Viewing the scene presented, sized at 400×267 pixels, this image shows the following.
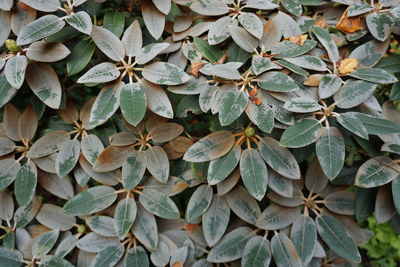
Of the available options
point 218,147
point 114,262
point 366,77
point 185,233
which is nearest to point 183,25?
point 218,147

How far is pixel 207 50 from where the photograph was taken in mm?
1200

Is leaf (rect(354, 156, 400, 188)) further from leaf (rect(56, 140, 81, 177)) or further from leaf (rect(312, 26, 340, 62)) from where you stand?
leaf (rect(56, 140, 81, 177))

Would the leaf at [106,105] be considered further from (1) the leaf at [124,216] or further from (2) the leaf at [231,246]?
(2) the leaf at [231,246]

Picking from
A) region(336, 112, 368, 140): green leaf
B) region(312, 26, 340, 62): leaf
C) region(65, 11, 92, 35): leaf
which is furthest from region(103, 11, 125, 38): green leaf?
region(336, 112, 368, 140): green leaf

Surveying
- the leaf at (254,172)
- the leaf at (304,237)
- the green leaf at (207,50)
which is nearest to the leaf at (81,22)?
the green leaf at (207,50)

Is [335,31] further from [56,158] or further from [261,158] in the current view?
[56,158]

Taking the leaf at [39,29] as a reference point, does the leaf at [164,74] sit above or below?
below

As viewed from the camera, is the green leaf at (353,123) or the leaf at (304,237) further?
the leaf at (304,237)

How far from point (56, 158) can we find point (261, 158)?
2.14ft

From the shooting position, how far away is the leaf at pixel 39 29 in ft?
3.42

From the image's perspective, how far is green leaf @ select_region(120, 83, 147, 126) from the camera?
1036mm

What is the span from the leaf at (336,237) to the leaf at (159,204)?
1.53ft

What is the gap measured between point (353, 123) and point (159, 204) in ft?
2.04

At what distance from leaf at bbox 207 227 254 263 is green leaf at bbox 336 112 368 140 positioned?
19.0 inches
